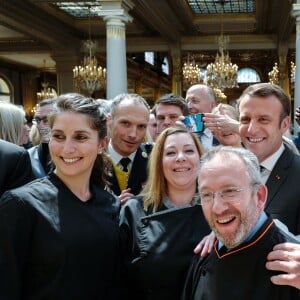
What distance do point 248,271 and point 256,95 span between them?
37.9 inches

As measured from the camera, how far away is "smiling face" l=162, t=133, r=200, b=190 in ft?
7.41

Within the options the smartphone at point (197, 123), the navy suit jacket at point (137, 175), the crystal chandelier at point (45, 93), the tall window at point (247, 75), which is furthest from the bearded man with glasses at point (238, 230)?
the tall window at point (247, 75)

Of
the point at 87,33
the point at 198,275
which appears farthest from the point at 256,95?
the point at 87,33

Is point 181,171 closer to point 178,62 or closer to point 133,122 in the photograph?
point 133,122

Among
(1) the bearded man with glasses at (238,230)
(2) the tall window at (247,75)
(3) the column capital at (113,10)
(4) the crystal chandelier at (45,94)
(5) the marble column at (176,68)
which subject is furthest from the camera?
(2) the tall window at (247,75)

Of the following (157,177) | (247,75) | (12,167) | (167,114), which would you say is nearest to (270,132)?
(157,177)

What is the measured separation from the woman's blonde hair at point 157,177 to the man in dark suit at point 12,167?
2.20ft

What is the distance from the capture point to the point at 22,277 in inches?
71.3

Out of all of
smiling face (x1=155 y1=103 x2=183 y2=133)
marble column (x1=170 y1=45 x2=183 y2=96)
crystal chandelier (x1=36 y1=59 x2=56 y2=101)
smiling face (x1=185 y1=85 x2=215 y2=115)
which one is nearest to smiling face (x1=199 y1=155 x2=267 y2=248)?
smiling face (x1=155 y1=103 x2=183 y2=133)

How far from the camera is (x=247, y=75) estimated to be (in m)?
29.3

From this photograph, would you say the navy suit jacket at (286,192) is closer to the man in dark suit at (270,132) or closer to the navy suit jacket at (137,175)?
the man in dark suit at (270,132)

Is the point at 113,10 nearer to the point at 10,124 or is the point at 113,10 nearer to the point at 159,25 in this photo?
the point at 159,25

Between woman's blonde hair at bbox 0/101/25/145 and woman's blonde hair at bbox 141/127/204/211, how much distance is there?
3.16ft

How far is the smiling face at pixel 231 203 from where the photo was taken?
157 cm
